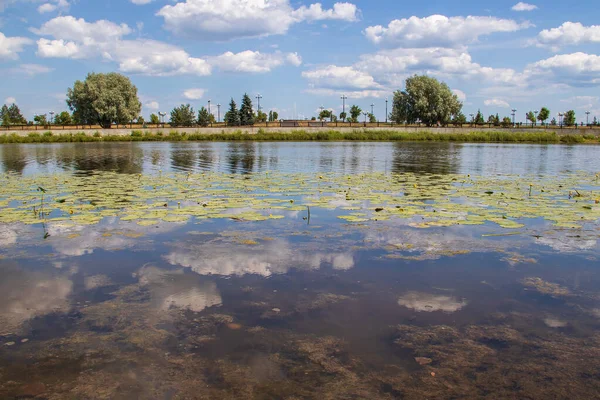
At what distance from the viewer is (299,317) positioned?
4.49 metres

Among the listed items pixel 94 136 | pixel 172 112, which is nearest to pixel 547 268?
pixel 94 136

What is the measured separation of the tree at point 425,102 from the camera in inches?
3295

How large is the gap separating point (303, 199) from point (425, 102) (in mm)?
76737

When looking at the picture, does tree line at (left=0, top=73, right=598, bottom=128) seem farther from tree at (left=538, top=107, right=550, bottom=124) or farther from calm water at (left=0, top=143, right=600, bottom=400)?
calm water at (left=0, top=143, right=600, bottom=400)

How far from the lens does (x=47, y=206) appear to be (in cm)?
1036

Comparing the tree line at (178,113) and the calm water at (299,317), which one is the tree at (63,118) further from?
the calm water at (299,317)

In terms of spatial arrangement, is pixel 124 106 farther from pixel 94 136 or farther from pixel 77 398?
pixel 77 398

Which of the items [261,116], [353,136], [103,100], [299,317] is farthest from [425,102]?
[299,317]

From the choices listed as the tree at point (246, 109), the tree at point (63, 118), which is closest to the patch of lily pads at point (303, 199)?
the tree at point (246, 109)

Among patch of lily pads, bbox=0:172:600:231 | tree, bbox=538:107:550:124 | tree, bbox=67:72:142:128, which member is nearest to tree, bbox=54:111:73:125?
tree, bbox=67:72:142:128

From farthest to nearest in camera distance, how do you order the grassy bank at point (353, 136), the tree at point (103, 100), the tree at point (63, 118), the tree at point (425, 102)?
the tree at point (63, 118), the tree at point (425, 102), the tree at point (103, 100), the grassy bank at point (353, 136)

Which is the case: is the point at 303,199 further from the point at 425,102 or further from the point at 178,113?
the point at 178,113

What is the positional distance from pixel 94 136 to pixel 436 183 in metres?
59.4

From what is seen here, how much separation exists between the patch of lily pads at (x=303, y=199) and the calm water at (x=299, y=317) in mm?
1566
